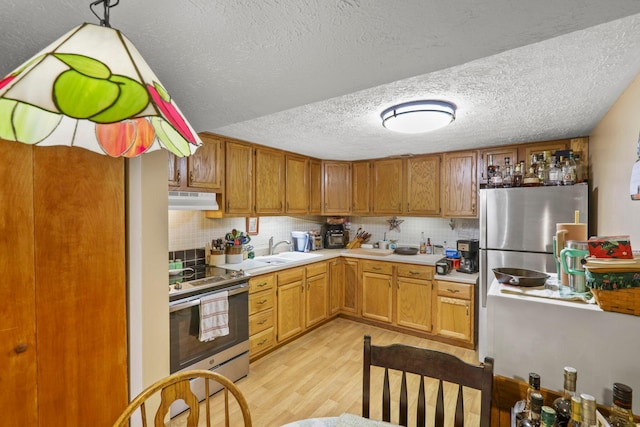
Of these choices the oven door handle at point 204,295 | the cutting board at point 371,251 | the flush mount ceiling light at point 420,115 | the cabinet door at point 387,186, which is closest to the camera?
the flush mount ceiling light at point 420,115

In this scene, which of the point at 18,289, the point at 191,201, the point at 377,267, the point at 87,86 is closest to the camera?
the point at 87,86

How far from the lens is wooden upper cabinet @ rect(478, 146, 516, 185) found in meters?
2.94

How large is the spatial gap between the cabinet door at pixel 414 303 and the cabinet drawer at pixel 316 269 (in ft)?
2.94

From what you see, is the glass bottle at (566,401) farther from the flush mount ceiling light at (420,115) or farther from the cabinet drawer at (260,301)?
the cabinet drawer at (260,301)

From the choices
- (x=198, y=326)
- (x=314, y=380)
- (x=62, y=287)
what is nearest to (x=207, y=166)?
(x=198, y=326)

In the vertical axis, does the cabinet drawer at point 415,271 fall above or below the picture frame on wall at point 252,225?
below

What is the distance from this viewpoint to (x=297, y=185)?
3.66 m

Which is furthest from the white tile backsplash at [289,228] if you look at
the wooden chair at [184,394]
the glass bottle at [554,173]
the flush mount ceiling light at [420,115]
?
the flush mount ceiling light at [420,115]

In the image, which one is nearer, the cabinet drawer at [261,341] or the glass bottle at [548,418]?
the glass bottle at [548,418]

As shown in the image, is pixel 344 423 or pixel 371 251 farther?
pixel 371 251

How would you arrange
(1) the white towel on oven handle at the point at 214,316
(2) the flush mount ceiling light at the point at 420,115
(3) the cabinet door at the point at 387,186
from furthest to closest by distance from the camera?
(3) the cabinet door at the point at 387,186
(1) the white towel on oven handle at the point at 214,316
(2) the flush mount ceiling light at the point at 420,115

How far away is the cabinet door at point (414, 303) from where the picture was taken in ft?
10.6

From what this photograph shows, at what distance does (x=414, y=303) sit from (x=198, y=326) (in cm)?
229

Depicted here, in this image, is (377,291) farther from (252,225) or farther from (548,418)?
(548,418)
